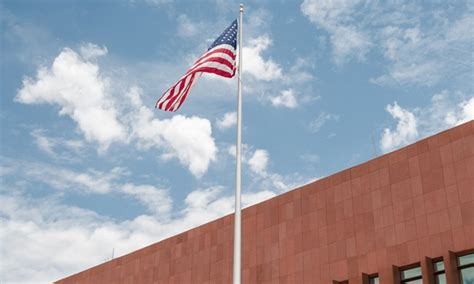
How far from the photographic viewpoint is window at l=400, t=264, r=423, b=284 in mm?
26797

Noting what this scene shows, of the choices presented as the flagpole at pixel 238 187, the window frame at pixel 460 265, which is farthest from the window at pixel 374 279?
the flagpole at pixel 238 187

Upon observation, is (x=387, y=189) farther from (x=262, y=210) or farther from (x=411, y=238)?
(x=262, y=210)

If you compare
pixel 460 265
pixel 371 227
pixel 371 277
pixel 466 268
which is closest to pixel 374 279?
pixel 371 277

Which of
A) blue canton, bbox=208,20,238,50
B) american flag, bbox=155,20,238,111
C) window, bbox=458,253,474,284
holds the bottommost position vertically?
window, bbox=458,253,474,284

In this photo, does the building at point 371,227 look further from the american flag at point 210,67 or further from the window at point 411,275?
the american flag at point 210,67

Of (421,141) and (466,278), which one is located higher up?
(421,141)

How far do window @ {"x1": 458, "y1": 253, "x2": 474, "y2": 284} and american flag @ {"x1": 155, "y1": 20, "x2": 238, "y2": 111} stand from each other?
36.0 ft

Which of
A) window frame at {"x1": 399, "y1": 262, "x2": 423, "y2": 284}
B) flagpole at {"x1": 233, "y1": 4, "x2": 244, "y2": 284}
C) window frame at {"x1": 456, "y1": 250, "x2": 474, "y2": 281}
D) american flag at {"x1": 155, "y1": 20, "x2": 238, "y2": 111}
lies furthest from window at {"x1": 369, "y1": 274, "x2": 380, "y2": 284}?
american flag at {"x1": 155, "y1": 20, "x2": 238, "y2": 111}

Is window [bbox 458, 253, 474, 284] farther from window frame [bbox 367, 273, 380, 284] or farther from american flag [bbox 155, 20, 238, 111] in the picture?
american flag [bbox 155, 20, 238, 111]

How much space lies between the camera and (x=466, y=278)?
25359 millimetres

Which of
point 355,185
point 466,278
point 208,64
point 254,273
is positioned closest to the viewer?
point 208,64

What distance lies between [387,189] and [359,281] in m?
3.93

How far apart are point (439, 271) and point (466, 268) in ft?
3.56

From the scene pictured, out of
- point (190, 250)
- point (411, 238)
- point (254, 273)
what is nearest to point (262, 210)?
point (254, 273)
